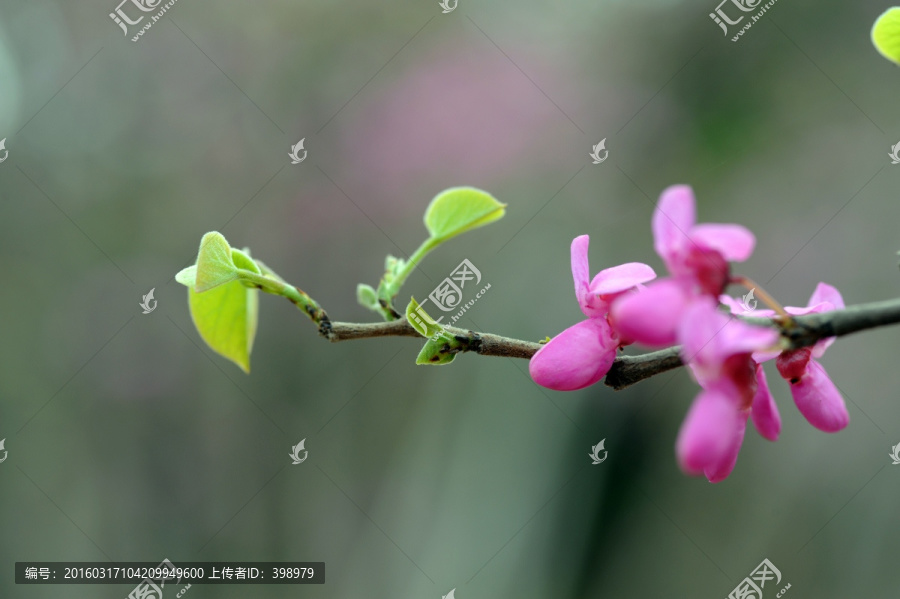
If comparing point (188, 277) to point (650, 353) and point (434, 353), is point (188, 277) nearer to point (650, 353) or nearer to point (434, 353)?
point (434, 353)

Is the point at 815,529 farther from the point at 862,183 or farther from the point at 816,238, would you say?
the point at 862,183

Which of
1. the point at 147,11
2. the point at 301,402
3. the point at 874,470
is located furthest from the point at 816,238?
the point at 147,11

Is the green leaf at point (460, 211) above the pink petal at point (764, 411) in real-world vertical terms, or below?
above

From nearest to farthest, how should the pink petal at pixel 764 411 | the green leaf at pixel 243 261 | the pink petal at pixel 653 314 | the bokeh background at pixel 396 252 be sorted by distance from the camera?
1. the pink petal at pixel 653 314
2. the pink petal at pixel 764 411
3. the green leaf at pixel 243 261
4. the bokeh background at pixel 396 252

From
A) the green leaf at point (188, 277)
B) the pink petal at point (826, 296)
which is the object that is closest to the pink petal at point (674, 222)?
the pink petal at point (826, 296)

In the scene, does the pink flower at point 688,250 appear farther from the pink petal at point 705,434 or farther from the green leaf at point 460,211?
the green leaf at point 460,211

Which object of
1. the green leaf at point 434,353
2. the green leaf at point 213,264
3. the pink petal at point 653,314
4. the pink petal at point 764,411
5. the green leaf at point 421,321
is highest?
the green leaf at point 213,264
